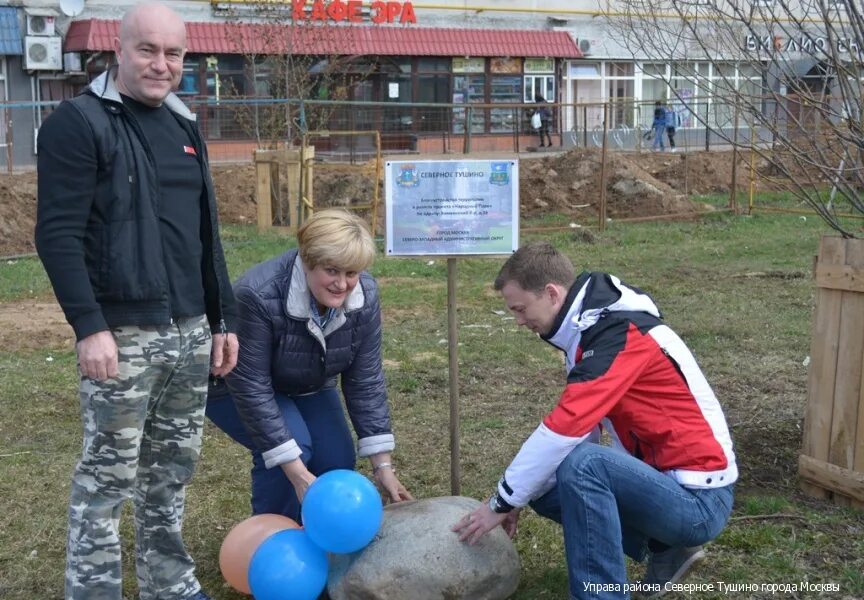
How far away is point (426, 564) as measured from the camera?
12.3 ft

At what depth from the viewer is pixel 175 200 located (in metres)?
3.39

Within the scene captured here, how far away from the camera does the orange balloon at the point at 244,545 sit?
3924 mm

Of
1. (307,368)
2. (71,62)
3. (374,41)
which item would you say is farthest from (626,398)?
(374,41)

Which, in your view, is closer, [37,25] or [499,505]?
[499,505]

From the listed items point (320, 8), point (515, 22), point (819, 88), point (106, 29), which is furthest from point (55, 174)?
point (515, 22)

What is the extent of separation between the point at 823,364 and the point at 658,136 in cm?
2184

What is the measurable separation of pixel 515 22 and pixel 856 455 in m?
33.1

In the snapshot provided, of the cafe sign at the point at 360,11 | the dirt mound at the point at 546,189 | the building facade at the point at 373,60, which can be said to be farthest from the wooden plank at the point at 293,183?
the cafe sign at the point at 360,11

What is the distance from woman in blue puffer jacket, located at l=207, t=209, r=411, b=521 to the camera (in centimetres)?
386

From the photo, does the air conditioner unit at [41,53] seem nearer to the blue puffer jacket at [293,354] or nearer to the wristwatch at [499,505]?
the blue puffer jacket at [293,354]

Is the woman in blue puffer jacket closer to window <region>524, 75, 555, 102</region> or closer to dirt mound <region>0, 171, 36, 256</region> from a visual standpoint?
dirt mound <region>0, 171, 36, 256</region>

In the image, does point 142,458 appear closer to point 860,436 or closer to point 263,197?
point 860,436

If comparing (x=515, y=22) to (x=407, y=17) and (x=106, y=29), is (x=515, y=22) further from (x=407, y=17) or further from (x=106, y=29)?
(x=106, y=29)

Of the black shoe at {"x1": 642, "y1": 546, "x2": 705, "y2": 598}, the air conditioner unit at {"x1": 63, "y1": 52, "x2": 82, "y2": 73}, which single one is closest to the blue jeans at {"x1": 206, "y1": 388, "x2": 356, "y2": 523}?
the black shoe at {"x1": 642, "y1": 546, "x2": 705, "y2": 598}
